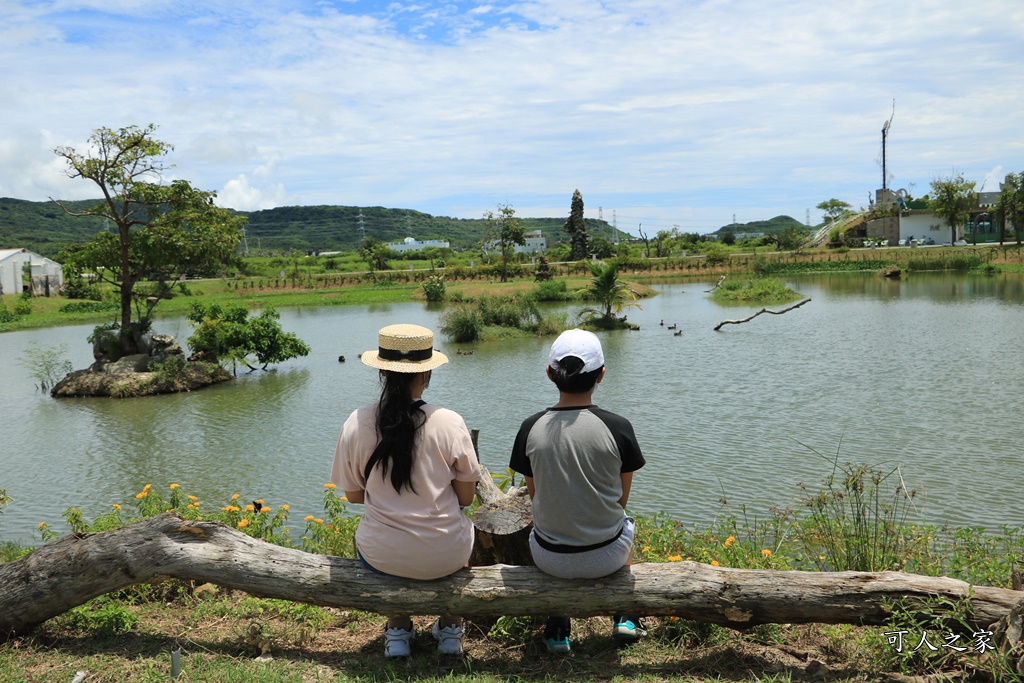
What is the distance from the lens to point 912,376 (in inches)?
615

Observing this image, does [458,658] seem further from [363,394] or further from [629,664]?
[363,394]

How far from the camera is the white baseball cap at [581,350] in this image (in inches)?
→ 154

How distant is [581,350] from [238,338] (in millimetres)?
17968

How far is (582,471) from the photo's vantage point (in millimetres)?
3879

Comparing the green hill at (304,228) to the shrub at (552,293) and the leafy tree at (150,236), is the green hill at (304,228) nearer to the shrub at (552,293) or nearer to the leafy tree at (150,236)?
the shrub at (552,293)

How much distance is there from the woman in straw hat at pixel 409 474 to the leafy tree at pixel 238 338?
1732cm

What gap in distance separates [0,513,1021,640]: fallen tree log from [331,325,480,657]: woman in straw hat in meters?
0.14

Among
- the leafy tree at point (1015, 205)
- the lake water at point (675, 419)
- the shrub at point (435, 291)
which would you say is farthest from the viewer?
the leafy tree at point (1015, 205)

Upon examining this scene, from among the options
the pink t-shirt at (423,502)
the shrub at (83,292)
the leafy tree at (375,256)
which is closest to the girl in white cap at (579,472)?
the pink t-shirt at (423,502)

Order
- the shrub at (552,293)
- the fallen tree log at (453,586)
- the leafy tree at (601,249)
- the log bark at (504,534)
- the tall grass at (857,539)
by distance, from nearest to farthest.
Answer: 1. the fallen tree log at (453,586)
2. the log bark at (504,534)
3. the tall grass at (857,539)
4. the shrub at (552,293)
5. the leafy tree at (601,249)

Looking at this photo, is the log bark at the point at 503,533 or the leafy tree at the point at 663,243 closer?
the log bark at the point at 503,533

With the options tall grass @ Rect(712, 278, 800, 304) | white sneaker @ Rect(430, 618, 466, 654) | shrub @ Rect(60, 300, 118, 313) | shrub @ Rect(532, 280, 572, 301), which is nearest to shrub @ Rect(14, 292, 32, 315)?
shrub @ Rect(60, 300, 118, 313)

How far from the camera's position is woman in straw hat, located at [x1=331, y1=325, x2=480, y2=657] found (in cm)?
395

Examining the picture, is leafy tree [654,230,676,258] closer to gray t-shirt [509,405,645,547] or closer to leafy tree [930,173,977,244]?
leafy tree [930,173,977,244]
